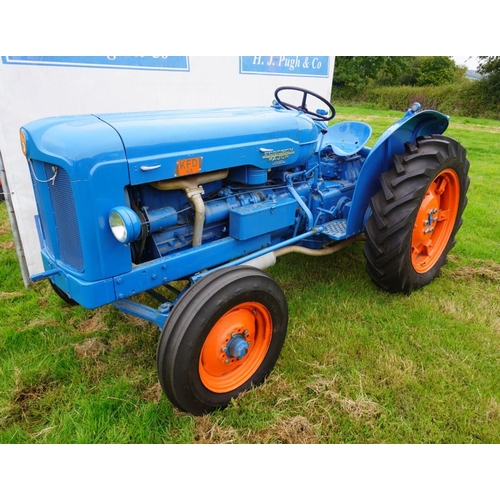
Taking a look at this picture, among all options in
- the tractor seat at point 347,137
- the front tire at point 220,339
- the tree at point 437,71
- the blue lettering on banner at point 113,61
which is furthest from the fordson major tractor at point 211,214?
the tree at point 437,71

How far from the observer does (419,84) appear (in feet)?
94.2

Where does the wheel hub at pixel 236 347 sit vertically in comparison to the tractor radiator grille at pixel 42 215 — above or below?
below

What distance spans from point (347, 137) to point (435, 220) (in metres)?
1.14

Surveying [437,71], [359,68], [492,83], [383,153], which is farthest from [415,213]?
[437,71]

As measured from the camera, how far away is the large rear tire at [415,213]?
285 centimetres

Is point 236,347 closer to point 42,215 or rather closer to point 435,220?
point 42,215

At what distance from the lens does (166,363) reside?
1904 mm

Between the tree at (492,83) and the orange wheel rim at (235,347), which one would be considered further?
the tree at (492,83)

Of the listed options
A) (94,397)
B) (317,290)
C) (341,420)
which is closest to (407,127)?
(317,290)

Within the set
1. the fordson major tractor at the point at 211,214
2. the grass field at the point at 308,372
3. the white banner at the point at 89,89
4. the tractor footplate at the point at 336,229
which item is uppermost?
→ the white banner at the point at 89,89

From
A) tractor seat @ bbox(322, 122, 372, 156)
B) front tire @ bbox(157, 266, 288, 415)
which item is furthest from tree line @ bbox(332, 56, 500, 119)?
front tire @ bbox(157, 266, 288, 415)

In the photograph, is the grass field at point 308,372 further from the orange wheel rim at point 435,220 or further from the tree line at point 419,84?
the tree line at point 419,84

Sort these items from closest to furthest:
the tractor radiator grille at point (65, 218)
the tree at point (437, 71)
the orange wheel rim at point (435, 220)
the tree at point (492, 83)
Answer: the tractor radiator grille at point (65, 218), the orange wheel rim at point (435, 220), the tree at point (492, 83), the tree at point (437, 71)

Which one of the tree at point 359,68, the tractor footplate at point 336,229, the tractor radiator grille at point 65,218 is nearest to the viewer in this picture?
the tractor radiator grille at point 65,218
